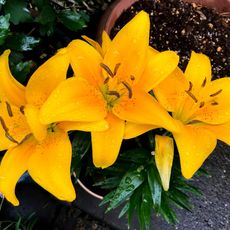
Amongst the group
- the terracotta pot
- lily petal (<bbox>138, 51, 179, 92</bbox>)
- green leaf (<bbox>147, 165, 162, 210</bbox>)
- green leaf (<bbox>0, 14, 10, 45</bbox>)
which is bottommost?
green leaf (<bbox>147, 165, 162, 210</bbox>)

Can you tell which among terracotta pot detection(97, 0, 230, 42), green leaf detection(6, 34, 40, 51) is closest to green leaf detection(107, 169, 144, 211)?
green leaf detection(6, 34, 40, 51)

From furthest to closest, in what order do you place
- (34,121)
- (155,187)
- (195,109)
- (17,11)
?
(17,11) < (155,187) < (195,109) < (34,121)

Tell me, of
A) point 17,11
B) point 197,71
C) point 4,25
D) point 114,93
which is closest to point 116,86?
point 114,93

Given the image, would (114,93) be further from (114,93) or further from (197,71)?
(197,71)

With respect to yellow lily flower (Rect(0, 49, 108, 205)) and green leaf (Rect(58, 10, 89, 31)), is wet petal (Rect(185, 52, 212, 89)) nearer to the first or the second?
yellow lily flower (Rect(0, 49, 108, 205))

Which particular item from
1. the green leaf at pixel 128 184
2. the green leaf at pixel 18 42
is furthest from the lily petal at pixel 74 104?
the green leaf at pixel 18 42

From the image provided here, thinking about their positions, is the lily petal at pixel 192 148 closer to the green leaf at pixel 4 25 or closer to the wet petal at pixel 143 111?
the wet petal at pixel 143 111
